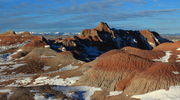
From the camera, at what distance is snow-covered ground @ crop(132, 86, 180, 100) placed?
43.6 m

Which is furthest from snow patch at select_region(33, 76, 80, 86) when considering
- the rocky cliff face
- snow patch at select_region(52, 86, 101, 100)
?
the rocky cliff face

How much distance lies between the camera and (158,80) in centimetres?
4797

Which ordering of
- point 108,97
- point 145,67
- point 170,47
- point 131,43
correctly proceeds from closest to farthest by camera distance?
point 108,97 < point 145,67 < point 170,47 < point 131,43

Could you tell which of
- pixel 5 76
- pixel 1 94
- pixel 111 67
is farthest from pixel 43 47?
pixel 1 94

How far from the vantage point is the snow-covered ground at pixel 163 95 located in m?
43.6

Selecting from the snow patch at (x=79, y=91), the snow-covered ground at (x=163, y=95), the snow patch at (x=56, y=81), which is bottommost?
the snow patch at (x=56, y=81)

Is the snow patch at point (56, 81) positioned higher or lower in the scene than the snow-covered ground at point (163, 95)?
lower

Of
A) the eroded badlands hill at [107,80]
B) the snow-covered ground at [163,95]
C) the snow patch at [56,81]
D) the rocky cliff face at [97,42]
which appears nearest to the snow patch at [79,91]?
the eroded badlands hill at [107,80]

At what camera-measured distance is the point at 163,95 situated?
44.6m

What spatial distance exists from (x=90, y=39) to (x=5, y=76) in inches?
3679

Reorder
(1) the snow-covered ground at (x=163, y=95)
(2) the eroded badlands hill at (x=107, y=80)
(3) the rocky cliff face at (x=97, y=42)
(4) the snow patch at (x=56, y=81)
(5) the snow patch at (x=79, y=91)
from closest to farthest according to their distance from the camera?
1. (1) the snow-covered ground at (x=163, y=95)
2. (2) the eroded badlands hill at (x=107, y=80)
3. (5) the snow patch at (x=79, y=91)
4. (4) the snow patch at (x=56, y=81)
5. (3) the rocky cliff face at (x=97, y=42)

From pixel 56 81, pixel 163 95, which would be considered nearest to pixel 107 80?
pixel 56 81

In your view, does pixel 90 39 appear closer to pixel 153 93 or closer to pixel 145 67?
pixel 145 67

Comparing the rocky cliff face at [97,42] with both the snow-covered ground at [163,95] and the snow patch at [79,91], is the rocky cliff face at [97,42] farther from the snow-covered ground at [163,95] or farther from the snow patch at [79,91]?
the snow-covered ground at [163,95]
